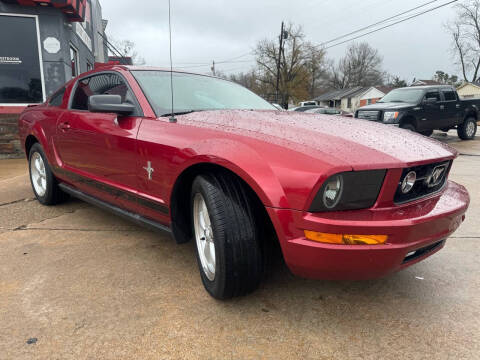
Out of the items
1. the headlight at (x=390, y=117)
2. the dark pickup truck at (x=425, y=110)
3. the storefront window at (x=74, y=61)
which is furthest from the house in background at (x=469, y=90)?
the storefront window at (x=74, y=61)

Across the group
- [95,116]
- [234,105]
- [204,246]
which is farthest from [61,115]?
[204,246]

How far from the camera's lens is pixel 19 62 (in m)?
7.79

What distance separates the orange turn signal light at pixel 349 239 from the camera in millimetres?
1530

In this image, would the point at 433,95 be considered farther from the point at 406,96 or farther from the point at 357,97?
the point at 357,97

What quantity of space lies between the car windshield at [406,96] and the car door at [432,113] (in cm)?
19

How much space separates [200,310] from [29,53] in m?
8.11

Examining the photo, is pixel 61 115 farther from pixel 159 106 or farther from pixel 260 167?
pixel 260 167

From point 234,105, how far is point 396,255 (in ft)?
5.74

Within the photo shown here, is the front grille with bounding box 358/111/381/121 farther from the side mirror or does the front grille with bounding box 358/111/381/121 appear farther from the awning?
the side mirror

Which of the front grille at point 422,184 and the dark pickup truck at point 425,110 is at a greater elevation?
the dark pickup truck at point 425,110

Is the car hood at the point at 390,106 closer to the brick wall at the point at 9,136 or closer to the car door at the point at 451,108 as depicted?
the car door at the point at 451,108

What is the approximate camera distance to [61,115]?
332cm

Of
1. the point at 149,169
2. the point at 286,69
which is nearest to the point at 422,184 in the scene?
the point at 149,169

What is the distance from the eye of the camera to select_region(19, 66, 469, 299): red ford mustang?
1554mm
